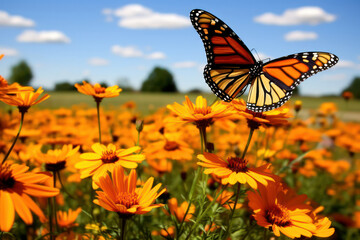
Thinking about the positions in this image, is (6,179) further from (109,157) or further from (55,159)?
(55,159)

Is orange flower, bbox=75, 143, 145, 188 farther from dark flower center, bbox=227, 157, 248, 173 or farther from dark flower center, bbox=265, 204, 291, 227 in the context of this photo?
dark flower center, bbox=265, 204, 291, 227

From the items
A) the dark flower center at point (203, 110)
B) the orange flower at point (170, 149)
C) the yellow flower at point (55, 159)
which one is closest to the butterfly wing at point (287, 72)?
the dark flower center at point (203, 110)

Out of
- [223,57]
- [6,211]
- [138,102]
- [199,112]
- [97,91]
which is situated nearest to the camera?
[6,211]

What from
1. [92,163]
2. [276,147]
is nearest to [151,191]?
[92,163]

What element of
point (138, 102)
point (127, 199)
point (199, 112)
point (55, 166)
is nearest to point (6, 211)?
point (127, 199)

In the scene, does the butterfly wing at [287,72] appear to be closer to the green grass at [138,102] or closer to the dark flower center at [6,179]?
the green grass at [138,102]

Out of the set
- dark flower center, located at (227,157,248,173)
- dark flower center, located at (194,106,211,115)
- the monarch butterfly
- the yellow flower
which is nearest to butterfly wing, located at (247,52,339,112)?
the monarch butterfly
